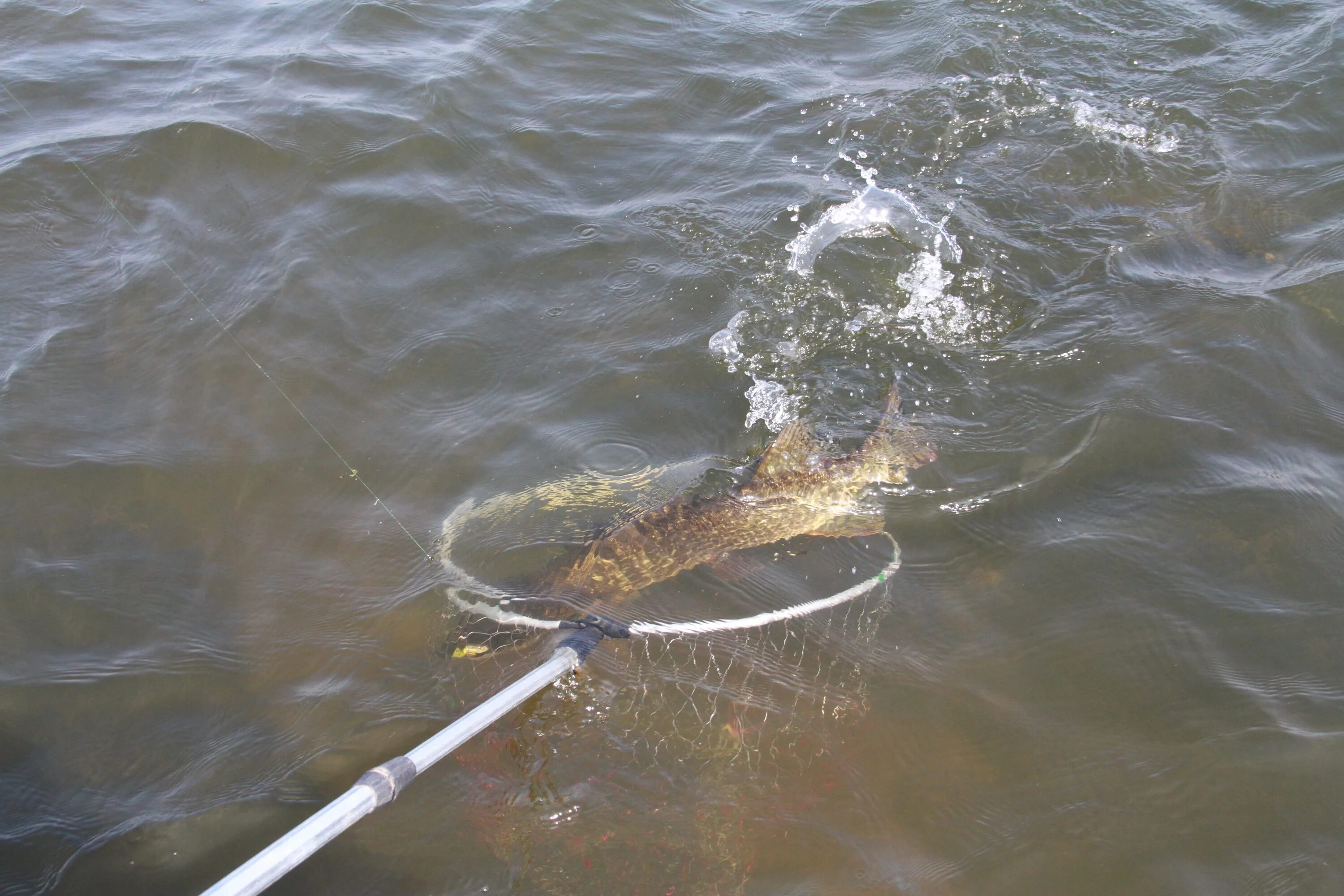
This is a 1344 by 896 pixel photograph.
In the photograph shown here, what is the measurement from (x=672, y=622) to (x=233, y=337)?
11.4ft

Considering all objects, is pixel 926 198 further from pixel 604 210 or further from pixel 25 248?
pixel 25 248

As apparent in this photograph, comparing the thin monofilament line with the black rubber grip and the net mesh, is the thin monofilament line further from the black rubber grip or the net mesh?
the black rubber grip

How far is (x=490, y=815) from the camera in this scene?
3.30 metres

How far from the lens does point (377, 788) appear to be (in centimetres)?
261

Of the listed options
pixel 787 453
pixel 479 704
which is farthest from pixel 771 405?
pixel 479 704

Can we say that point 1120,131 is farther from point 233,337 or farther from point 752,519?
point 233,337

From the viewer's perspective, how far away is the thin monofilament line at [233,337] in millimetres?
4496

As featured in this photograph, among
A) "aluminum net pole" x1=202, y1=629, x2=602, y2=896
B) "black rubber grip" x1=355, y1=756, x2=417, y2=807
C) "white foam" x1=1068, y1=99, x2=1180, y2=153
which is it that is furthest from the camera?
"white foam" x1=1068, y1=99, x2=1180, y2=153

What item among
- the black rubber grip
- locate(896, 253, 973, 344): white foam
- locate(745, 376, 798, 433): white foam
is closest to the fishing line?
the black rubber grip

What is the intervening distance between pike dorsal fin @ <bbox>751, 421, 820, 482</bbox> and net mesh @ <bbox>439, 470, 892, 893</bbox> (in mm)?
429

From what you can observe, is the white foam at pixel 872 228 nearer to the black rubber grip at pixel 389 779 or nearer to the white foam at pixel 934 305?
the white foam at pixel 934 305

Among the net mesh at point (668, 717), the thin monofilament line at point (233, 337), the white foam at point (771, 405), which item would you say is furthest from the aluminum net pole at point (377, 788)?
the white foam at point (771, 405)

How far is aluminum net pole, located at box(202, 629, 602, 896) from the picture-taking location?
2.25 meters

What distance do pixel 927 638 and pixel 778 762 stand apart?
0.93 metres
